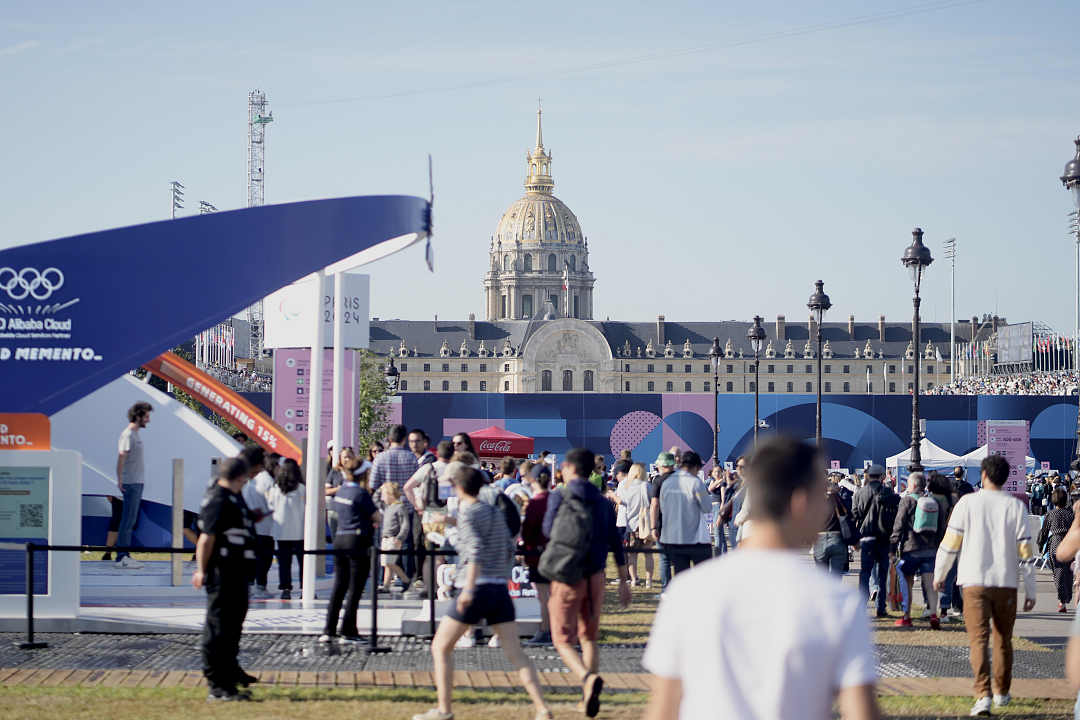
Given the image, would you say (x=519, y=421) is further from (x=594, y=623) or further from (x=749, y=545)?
(x=749, y=545)

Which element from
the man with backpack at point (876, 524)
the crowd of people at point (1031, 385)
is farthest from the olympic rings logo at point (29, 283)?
the crowd of people at point (1031, 385)

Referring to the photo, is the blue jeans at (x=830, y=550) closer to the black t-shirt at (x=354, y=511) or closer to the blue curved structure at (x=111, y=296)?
the black t-shirt at (x=354, y=511)

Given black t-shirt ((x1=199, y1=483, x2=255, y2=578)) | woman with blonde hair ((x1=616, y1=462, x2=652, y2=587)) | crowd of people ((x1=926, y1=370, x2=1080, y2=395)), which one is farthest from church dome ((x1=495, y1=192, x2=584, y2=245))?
black t-shirt ((x1=199, y1=483, x2=255, y2=578))

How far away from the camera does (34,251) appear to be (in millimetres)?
9508

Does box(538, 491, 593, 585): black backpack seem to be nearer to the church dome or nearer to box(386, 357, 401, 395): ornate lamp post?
box(386, 357, 401, 395): ornate lamp post

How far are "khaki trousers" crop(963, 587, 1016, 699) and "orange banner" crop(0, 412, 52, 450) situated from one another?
6.93m

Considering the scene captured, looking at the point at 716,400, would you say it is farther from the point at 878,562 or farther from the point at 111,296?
the point at 111,296

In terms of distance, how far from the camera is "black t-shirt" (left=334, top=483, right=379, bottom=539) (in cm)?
860

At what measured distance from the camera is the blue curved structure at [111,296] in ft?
31.1

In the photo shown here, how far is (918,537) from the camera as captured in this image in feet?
37.1

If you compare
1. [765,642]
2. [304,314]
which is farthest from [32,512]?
[765,642]

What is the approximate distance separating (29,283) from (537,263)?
16470 centimetres

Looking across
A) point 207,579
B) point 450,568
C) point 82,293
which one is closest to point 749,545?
point 207,579

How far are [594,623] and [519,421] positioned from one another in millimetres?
51801
